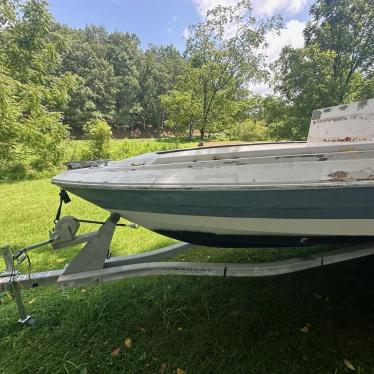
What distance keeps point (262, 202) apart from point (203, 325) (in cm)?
121

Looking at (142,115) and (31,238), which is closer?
(31,238)

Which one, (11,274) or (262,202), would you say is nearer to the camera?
(262,202)

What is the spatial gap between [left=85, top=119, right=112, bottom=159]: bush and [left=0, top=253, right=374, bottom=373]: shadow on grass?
9.40 meters

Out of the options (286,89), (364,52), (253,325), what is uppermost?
(364,52)

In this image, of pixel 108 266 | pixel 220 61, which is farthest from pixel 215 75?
pixel 108 266

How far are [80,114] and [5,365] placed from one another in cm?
4060

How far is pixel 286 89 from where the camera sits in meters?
11.9

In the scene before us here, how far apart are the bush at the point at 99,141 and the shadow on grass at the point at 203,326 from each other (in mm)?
9403

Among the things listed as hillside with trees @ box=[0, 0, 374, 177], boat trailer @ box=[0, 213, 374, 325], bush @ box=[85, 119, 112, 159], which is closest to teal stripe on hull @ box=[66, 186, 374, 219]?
boat trailer @ box=[0, 213, 374, 325]

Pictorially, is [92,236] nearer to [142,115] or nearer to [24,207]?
[24,207]

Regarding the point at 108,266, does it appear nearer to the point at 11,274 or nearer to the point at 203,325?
the point at 11,274

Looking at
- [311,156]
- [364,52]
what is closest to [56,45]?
[311,156]

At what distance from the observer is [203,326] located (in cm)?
209

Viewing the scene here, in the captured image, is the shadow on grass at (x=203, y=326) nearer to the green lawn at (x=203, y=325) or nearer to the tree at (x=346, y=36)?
the green lawn at (x=203, y=325)
